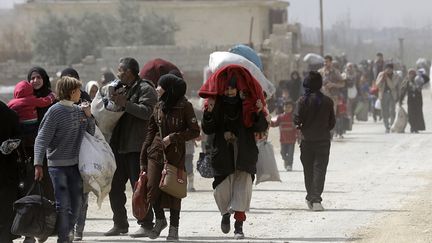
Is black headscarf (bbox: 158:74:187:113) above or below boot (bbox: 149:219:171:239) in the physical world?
above

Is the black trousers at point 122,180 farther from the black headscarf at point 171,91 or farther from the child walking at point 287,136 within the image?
the child walking at point 287,136

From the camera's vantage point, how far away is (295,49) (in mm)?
62312

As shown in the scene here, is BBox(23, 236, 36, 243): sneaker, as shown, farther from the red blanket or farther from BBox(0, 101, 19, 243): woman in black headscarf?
the red blanket

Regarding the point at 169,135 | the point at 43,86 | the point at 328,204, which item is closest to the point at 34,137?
the point at 43,86

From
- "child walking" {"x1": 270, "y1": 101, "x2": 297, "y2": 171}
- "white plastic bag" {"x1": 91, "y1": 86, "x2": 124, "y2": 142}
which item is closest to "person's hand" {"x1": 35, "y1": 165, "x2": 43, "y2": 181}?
"white plastic bag" {"x1": 91, "y1": 86, "x2": 124, "y2": 142}

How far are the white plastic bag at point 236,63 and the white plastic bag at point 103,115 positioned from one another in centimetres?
113

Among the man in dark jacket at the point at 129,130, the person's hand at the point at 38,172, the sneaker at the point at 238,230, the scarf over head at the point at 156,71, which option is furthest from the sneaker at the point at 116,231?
the person's hand at the point at 38,172

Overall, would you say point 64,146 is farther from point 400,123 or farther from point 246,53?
point 400,123

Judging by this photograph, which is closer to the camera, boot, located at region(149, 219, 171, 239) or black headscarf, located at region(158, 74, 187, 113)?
black headscarf, located at region(158, 74, 187, 113)

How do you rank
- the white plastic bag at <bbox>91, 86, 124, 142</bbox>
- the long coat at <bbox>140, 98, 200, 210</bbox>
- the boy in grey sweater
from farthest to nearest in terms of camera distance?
the white plastic bag at <bbox>91, 86, 124, 142</bbox> → the long coat at <bbox>140, 98, 200, 210</bbox> → the boy in grey sweater

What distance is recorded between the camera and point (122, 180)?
523 inches

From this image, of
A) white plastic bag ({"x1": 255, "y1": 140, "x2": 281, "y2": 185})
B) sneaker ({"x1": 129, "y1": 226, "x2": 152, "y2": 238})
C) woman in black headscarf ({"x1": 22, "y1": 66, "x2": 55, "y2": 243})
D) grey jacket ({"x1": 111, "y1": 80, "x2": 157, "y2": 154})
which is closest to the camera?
woman in black headscarf ({"x1": 22, "y1": 66, "x2": 55, "y2": 243})

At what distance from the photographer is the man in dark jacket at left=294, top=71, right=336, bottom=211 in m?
15.1

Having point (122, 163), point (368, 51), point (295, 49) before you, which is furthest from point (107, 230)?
point (368, 51)
